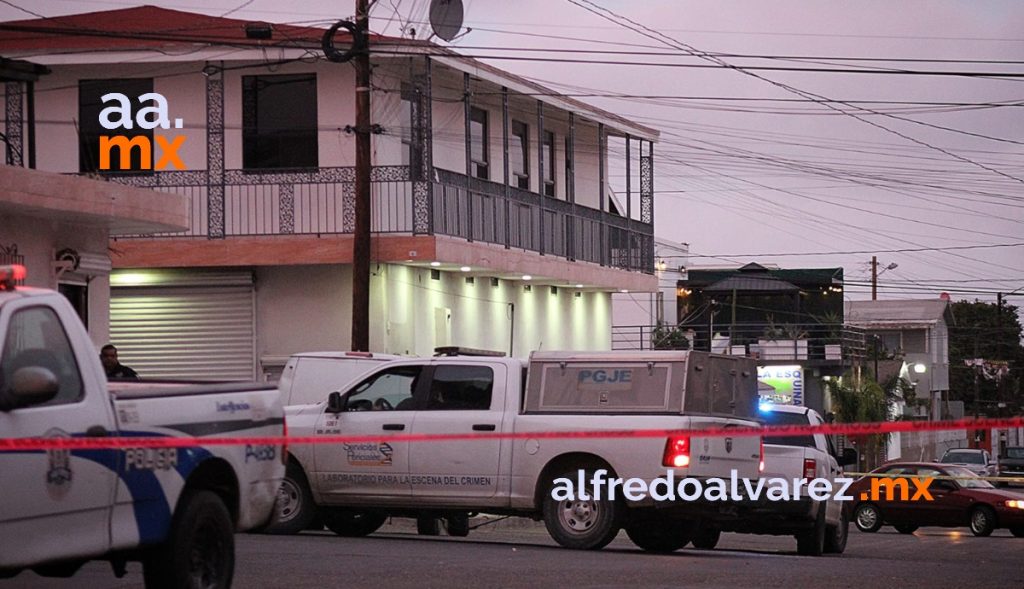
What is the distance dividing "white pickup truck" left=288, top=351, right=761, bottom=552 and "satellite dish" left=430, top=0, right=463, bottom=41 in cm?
1180

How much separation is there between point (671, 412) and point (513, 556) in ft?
8.08

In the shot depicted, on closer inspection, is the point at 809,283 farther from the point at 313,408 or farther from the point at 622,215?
A: the point at 313,408

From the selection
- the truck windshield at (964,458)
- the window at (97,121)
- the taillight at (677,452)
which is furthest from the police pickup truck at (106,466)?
the truck windshield at (964,458)

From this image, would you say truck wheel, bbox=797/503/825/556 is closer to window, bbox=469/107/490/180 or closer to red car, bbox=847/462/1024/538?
red car, bbox=847/462/1024/538

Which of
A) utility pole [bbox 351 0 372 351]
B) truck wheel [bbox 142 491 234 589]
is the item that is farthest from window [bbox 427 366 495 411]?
truck wheel [bbox 142 491 234 589]

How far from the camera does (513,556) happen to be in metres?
15.4

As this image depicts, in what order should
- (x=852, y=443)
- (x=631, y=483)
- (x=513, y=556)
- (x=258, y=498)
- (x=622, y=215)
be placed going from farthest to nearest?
(x=852, y=443) → (x=622, y=215) → (x=631, y=483) → (x=513, y=556) → (x=258, y=498)

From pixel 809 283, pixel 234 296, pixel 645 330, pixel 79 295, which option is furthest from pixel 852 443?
pixel 79 295

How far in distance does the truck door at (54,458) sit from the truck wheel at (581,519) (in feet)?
27.8

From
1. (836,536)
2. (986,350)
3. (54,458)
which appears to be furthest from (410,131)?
(986,350)

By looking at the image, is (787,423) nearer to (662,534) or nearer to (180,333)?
(662,534)

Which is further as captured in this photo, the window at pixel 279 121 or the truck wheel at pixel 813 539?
the window at pixel 279 121

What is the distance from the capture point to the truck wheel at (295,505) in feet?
58.5

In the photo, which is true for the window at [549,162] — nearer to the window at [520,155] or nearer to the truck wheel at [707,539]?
the window at [520,155]
